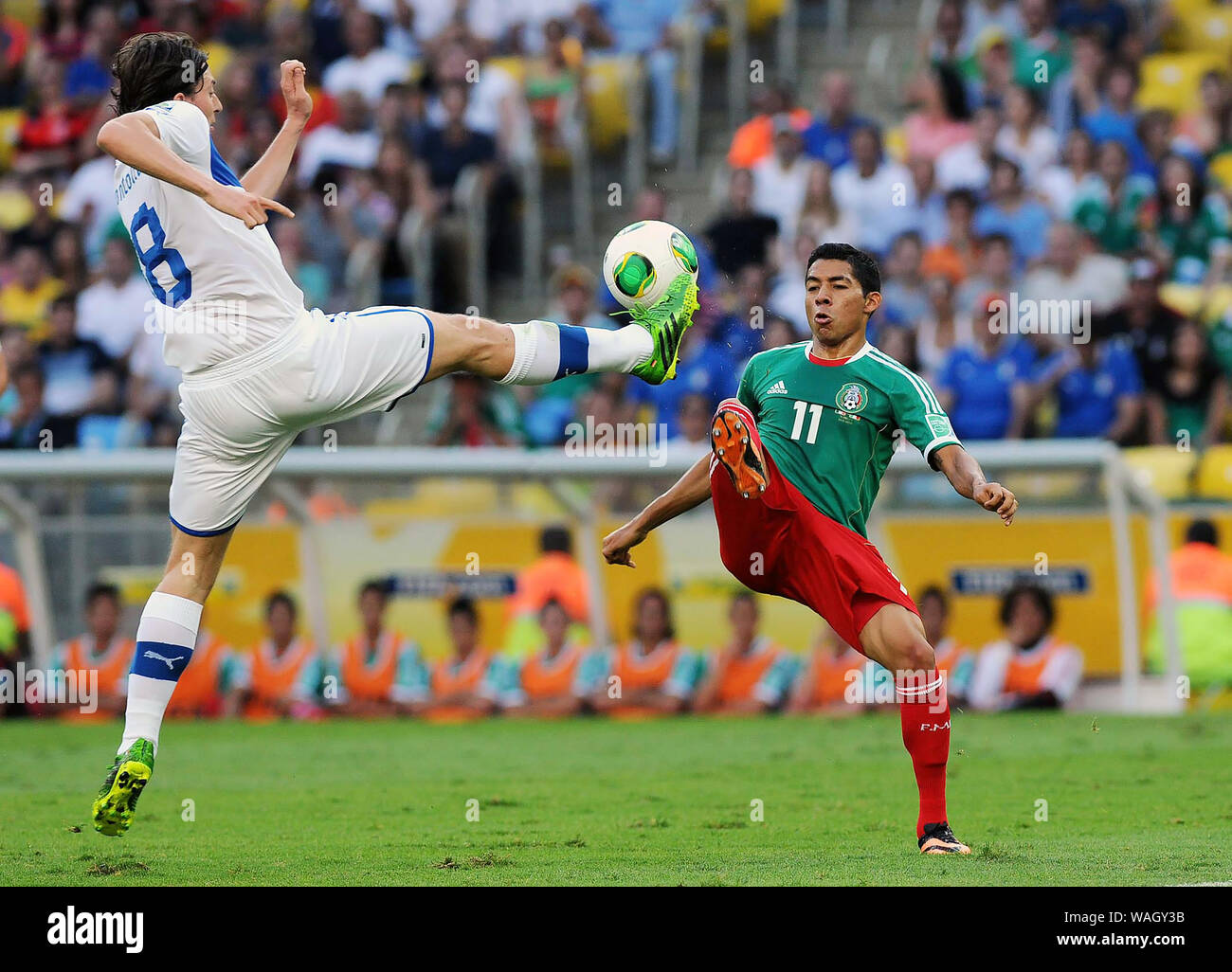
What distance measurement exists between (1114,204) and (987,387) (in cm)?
227

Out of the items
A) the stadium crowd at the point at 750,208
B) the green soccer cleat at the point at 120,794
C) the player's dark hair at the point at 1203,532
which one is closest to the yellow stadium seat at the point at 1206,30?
the stadium crowd at the point at 750,208

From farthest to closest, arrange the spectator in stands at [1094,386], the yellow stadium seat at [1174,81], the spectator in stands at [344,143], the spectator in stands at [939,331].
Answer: the spectator in stands at [344,143]
the yellow stadium seat at [1174,81]
the spectator in stands at [939,331]
the spectator in stands at [1094,386]

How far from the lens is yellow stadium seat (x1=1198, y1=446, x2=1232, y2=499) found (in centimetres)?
1273

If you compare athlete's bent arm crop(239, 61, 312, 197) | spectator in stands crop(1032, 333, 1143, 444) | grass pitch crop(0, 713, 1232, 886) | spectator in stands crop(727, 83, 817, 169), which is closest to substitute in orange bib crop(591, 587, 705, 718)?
grass pitch crop(0, 713, 1232, 886)

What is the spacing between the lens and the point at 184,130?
246 inches

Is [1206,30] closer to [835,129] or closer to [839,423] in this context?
[835,129]

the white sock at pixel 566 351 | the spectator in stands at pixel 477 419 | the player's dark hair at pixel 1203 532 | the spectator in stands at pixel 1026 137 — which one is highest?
the spectator in stands at pixel 1026 137

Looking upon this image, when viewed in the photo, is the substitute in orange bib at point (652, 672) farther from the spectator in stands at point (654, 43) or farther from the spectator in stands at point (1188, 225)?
the spectator in stands at point (654, 43)

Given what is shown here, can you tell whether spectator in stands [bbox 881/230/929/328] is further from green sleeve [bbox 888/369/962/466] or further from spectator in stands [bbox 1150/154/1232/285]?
green sleeve [bbox 888/369/962/466]

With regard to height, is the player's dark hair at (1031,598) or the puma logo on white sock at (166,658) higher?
the player's dark hair at (1031,598)

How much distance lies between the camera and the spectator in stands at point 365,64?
17.4m

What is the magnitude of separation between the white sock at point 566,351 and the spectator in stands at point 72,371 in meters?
9.26

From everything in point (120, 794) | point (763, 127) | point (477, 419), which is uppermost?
point (763, 127)

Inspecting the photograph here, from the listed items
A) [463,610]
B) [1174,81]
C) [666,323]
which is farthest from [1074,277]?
[666,323]
